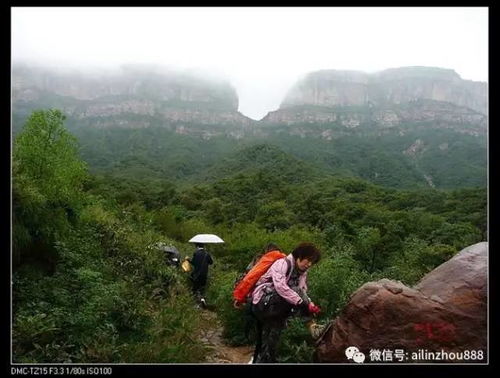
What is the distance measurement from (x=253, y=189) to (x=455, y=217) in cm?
1506

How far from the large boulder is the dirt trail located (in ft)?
3.29

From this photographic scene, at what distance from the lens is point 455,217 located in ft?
71.3

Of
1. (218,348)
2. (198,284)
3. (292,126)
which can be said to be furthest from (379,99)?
(218,348)

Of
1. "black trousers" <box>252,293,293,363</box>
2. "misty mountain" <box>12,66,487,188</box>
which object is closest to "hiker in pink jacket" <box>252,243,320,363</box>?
"black trousers" <box>252,293,293,363</box>

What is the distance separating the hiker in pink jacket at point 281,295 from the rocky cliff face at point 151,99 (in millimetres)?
60672

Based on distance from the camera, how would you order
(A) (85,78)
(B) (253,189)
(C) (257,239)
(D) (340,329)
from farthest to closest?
(A) (85,78), (B) (253,189), (C) (257,239), (D) (340,329)

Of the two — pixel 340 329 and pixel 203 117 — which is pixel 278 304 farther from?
pixel 203 117

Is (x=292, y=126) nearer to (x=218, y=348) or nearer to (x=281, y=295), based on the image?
(x=218, y=348)

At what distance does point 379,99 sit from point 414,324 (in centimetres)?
9710

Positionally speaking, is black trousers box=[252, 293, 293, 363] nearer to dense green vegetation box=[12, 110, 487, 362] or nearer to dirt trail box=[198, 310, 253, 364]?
dense green vegetation box=[12, 110, 487, 362]

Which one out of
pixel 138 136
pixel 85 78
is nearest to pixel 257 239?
pixel 138 136

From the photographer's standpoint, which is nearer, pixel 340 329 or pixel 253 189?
pixel 340 329

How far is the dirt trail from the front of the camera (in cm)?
489

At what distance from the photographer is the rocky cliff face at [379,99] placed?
81312mm
